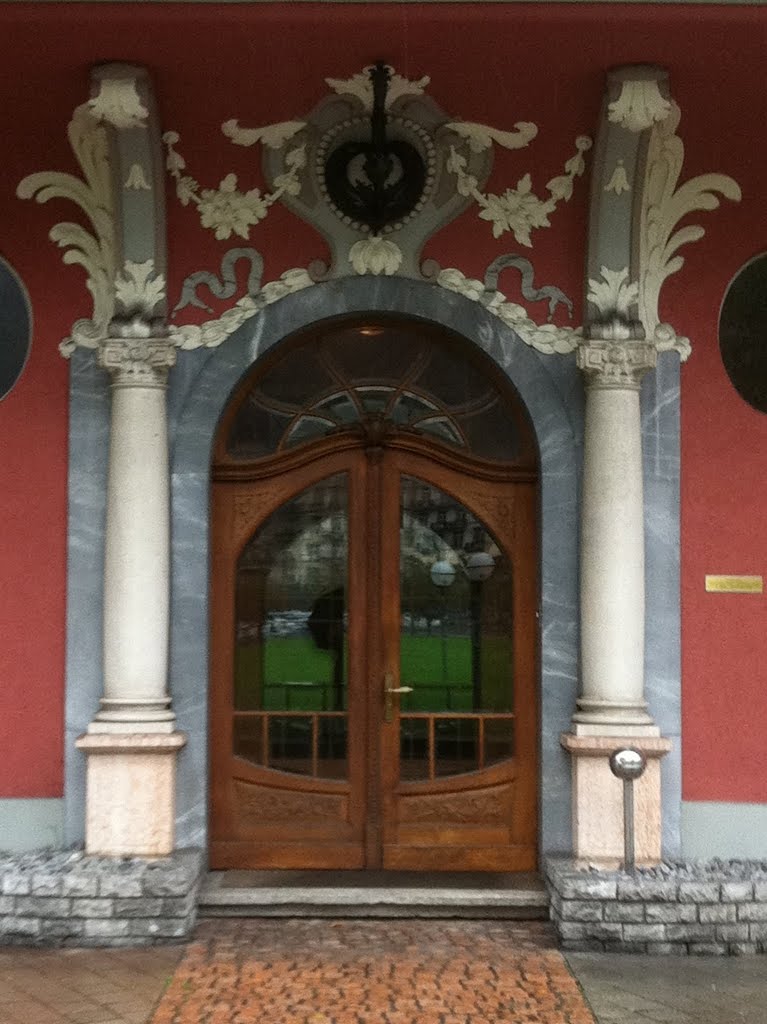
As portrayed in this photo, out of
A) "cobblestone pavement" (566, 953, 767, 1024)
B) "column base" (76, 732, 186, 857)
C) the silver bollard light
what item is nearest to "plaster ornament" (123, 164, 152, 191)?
"column base" (76, 732, 186, 857)

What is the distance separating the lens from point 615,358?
757 cm

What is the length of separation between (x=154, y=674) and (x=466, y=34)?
3.52 meters

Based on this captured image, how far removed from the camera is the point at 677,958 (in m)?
6.89

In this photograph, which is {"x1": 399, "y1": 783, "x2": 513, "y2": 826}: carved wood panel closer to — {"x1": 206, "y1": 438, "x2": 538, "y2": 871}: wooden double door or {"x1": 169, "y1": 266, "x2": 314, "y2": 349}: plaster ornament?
{"x1": 206, "y1": 438, "x2": 538, "y2": 871}: wooden double door

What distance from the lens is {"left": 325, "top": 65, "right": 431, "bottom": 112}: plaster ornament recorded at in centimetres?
750

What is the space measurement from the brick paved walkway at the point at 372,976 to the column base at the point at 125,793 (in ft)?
1.90

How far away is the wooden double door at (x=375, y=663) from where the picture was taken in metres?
7.92

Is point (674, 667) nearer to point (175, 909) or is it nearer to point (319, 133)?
point (175, 909)

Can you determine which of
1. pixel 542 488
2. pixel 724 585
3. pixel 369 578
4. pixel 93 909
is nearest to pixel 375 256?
pixel 542 488

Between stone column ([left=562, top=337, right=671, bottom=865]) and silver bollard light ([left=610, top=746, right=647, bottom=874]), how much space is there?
22 centimetres

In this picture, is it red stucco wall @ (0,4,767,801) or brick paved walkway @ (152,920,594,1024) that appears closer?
brick paved walkway @ (152,920,594,1024)

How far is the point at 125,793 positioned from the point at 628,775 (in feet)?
8.19

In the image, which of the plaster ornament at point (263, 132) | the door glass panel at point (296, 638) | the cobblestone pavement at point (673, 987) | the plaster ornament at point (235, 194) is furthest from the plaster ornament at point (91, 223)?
the cobblestone pavement at point (673, 987)

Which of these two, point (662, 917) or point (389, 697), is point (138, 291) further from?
point (662, 917)
